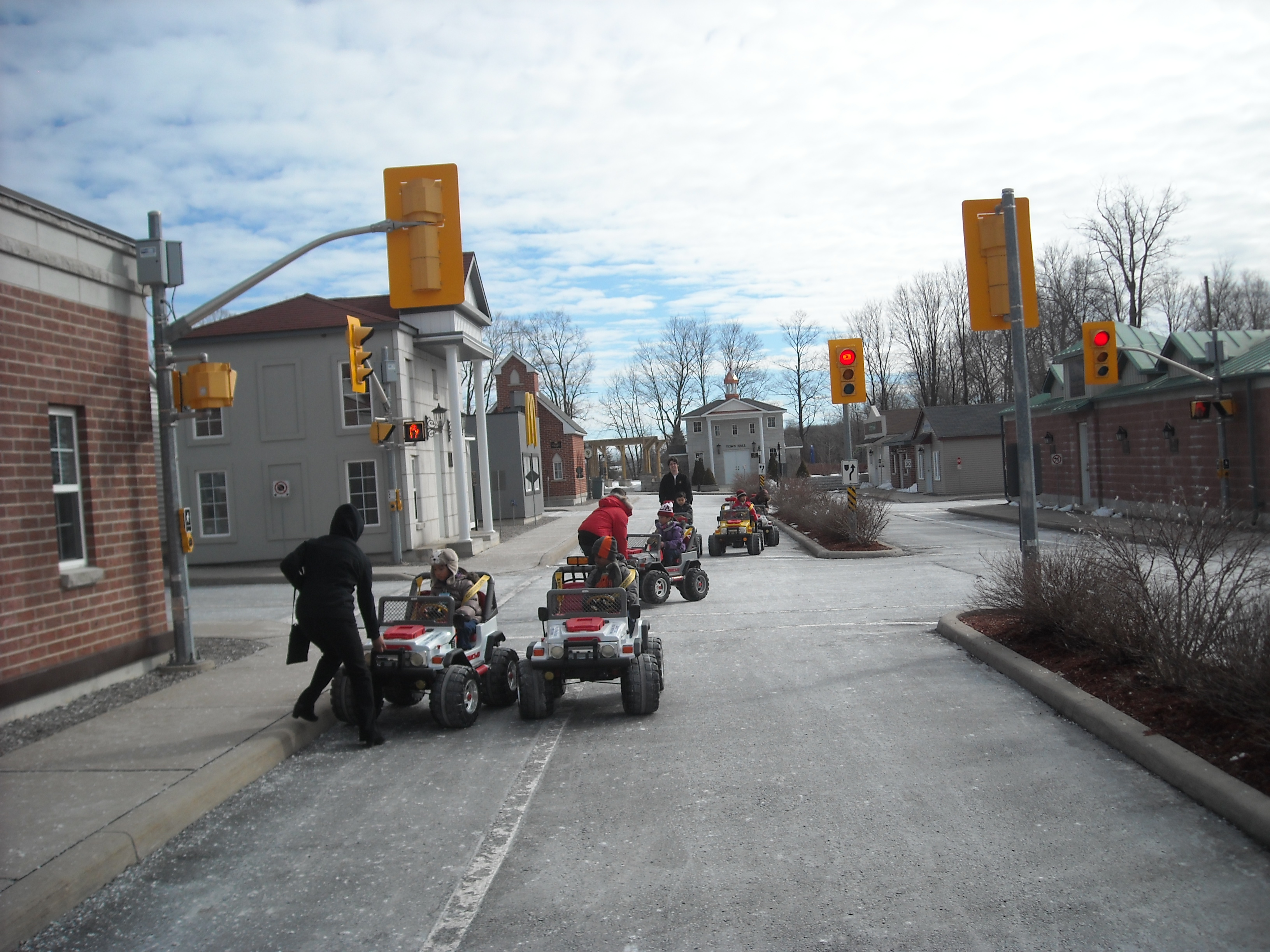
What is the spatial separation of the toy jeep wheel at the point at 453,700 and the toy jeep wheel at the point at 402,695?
1.20 feet

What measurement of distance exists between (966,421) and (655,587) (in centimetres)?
4099

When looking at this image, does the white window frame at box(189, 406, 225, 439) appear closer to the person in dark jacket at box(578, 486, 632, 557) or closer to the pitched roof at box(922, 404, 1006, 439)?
the person in dark jacket at box(578, 486, 632, 557)

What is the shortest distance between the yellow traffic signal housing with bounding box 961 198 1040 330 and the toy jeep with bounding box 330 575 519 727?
6.31 m

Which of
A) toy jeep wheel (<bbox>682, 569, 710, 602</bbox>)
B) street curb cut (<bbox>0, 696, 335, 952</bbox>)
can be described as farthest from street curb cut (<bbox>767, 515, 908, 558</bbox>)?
street curb cut (<bbox>0, 696, 335, 952</bbox>)

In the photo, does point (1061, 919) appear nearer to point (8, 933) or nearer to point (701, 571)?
point (8, 933)

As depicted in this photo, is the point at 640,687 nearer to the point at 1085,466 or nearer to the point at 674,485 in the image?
the point at 674,485

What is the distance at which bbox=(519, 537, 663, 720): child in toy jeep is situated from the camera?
759 centimetres

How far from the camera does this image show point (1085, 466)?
3119 cm

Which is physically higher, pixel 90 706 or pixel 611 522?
pixel 611 522

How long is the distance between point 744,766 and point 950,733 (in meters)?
1.57

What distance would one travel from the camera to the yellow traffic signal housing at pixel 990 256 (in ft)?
35.3

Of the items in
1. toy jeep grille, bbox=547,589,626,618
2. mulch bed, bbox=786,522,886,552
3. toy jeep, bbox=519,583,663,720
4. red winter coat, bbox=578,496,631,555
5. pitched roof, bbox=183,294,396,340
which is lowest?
mulch bed, bbox=786,522,886,552

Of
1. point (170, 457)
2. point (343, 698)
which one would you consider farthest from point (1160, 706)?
point (170, 457)

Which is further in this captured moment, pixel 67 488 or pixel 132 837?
pixel 67 488
